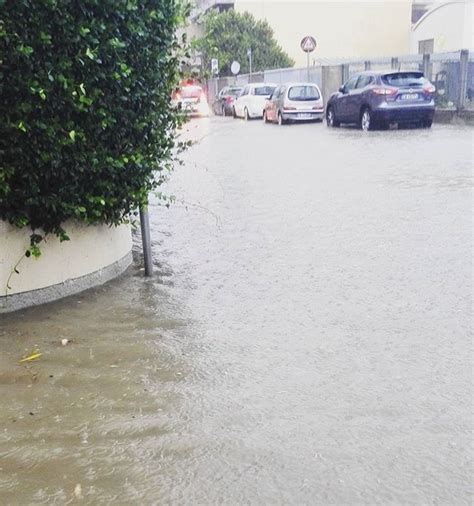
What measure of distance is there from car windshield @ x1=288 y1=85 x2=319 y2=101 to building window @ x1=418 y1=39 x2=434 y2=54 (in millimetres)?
20690

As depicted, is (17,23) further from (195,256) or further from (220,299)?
(195,256)


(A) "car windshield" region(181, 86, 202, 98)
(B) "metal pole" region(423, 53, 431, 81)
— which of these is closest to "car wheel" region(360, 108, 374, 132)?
(B) "metal pole" region(423, 53, 431, 81)

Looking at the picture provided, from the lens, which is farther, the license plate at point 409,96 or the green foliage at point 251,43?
the green foliage at point 251,43

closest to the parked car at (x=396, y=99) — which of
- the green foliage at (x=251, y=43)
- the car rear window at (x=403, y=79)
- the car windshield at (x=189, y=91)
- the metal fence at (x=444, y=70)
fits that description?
the car rear window at (x=403, y=79)

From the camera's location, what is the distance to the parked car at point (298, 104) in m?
27.4

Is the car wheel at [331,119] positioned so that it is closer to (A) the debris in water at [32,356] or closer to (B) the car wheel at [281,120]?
(B) the car wheel at [281,120]

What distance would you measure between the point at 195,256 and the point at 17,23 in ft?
9.80

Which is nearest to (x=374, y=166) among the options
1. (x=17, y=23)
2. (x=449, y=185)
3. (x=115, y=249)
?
(x=449, y=185)

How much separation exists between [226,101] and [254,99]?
18.7ft

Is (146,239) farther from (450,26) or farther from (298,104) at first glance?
(450,26)

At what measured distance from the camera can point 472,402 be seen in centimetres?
372

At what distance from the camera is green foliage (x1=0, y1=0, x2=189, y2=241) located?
4516mm

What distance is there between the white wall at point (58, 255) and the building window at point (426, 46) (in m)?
43.5

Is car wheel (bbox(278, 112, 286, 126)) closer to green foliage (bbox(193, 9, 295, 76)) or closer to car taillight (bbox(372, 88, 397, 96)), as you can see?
car taillight (bbox(372, 88, 397, 96))
